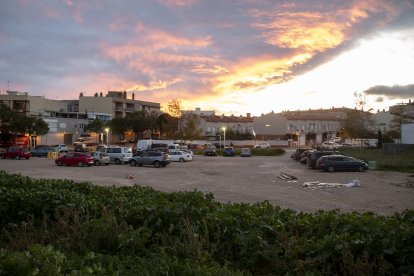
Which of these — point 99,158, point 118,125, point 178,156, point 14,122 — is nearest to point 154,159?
point 99,158

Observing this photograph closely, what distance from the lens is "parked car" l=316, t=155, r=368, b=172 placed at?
116 feet

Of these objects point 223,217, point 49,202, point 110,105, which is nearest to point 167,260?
point 223,217

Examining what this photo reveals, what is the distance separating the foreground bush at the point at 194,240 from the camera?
4691 mm

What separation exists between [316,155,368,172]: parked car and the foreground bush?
1161 inches

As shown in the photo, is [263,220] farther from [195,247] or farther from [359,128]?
[359,128]

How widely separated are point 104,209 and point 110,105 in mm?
108030

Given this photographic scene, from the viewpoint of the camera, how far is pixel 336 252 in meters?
5.17

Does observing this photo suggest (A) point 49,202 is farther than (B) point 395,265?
Yes

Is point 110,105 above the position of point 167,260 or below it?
above

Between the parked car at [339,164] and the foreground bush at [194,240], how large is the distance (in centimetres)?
2950

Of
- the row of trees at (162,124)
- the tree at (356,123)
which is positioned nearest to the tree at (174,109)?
the row of trees at (162,124)

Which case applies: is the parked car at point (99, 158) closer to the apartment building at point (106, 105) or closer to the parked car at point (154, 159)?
the parked car at point (154, 159)

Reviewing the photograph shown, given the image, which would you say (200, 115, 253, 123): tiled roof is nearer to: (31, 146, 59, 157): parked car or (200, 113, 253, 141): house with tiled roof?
(200, 113, 253, 141): house with tiled roof

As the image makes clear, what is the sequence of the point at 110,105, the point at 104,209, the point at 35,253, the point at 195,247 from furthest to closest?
1. the point at 110,105
2. the point at 104,209
3. the point at 195,247
4. the point at 35,253
